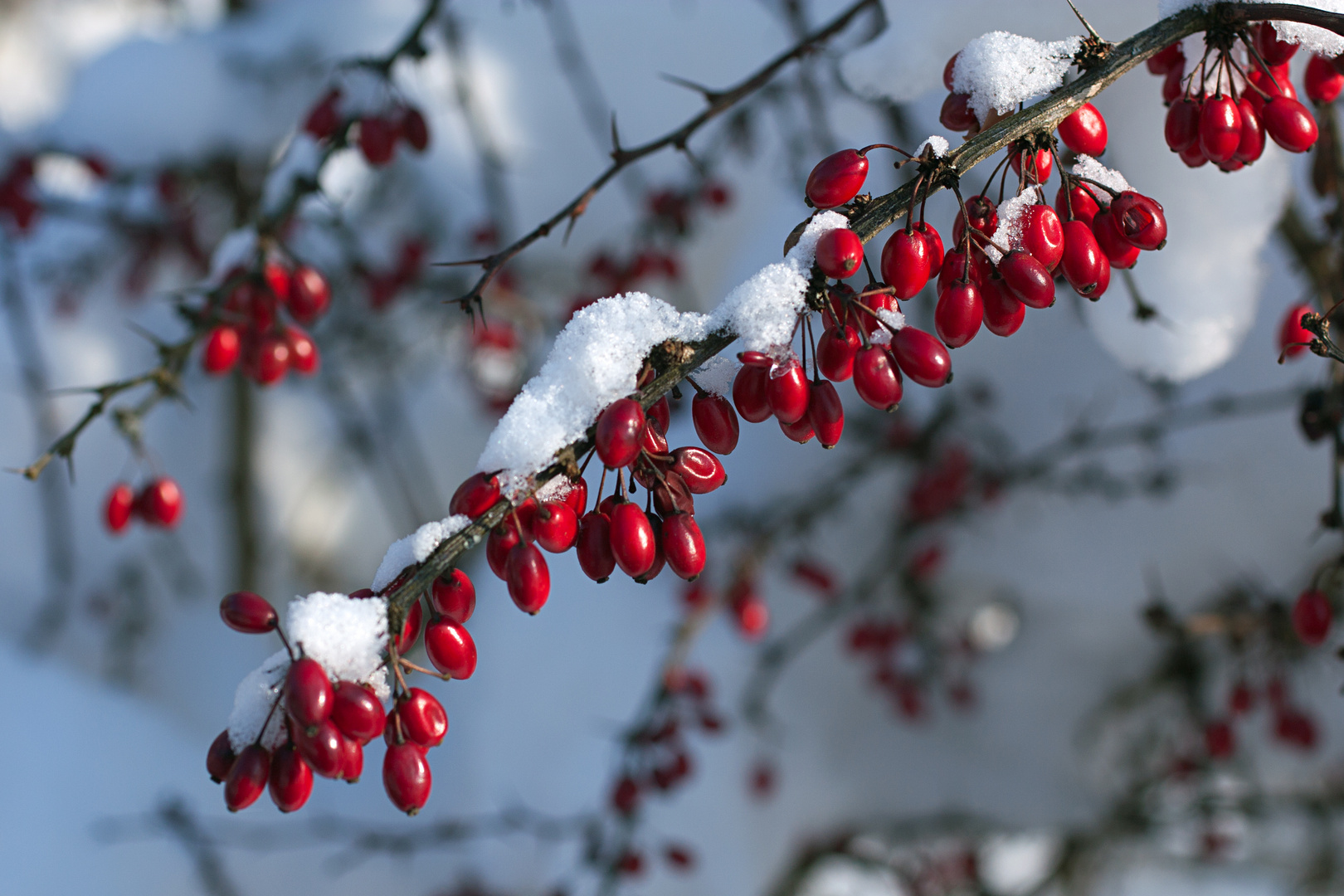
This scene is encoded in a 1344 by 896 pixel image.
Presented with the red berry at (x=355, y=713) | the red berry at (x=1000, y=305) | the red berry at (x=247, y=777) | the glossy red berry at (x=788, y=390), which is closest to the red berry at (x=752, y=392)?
the glossy red berry at (x=788, y=390)

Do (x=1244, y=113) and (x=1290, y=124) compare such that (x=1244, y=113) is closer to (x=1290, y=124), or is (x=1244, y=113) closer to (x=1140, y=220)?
(x=1290, y=124)

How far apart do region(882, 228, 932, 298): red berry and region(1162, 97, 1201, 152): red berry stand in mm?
390

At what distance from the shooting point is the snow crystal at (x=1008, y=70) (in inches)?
36.1

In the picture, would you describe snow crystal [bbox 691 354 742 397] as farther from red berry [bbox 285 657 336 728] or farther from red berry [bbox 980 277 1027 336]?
red berry [bbox 285 657 336 728]

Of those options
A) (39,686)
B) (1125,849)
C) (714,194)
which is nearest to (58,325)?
(39,686)

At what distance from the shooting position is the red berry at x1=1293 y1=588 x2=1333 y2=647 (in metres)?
1.25

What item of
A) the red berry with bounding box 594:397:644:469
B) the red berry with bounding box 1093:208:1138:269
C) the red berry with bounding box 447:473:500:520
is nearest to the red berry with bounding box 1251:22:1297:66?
the red berry with bounding box 1093:208:1138:269

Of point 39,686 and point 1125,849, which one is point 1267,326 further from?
point 39,686

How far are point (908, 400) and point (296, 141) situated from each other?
188 cm

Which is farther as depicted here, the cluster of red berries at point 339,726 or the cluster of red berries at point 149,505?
the cluster of red berries at point 149,505

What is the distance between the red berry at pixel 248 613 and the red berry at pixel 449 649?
150 millimetres

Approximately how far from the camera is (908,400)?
8.86 ft

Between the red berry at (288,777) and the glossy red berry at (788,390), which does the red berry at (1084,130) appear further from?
the red berry at (288,777)

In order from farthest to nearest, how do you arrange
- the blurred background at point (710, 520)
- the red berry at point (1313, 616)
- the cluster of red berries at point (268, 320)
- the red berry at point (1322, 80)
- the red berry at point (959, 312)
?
the blurred background at point (710, 520)
the cluster of red berries at point (268, 320)
the red berry at point (1313, 616)
the red berry at point (1322, 80)
the red berry at point (959, 312)
